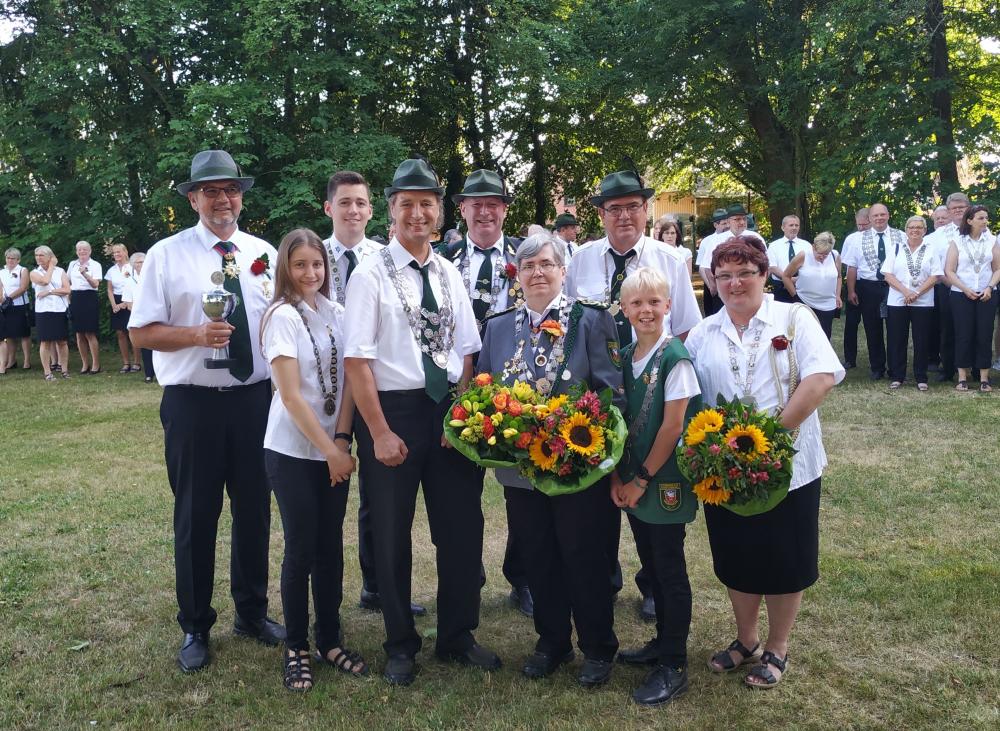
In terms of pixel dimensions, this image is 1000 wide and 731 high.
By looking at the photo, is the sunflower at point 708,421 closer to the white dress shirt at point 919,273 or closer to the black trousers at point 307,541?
the black trousers at point 307,541

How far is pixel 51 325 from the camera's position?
1536cm

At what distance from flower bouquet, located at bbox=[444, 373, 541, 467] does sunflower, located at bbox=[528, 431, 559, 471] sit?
0.03 meters

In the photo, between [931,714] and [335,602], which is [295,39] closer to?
[335,602]

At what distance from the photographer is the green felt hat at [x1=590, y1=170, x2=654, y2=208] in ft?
15.6

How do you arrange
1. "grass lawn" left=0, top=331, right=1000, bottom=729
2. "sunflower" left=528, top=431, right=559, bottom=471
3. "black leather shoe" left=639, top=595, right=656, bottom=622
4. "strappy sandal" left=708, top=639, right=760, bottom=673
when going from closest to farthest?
"sunflower" left=528, top=431, right=559, bottom=471 → "grass lawn" left=0, top=331, right=1000, bottom=729 → "strappy sandal" left=708, top=639, right=760, bottom=673 → "black leather shoe" left=639, top=595, right=656, bottom=622

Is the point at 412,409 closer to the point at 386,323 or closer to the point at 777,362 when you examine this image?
the point at 386,323

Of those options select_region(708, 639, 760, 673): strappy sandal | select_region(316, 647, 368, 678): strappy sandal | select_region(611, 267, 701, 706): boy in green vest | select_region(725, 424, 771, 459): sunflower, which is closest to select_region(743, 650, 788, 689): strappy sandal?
select_region(708, 639, 760, 673): strappy sandal

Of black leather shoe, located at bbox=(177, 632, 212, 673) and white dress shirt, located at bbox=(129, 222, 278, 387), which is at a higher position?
white dress shirt, located at bbox=(129, 222, 278, 387)

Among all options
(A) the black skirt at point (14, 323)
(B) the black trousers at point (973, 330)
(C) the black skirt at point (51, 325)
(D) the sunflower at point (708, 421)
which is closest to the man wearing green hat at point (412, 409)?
(D) the sunflower at point (708, 421)

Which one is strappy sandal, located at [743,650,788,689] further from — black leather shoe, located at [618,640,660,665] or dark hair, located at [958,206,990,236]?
dark hair, located at [958,206,990,236]

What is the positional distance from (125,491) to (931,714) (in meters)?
6.63

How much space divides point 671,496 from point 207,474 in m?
2.38

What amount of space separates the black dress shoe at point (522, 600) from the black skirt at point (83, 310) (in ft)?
43.8

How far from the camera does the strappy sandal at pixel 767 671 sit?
402 cm
